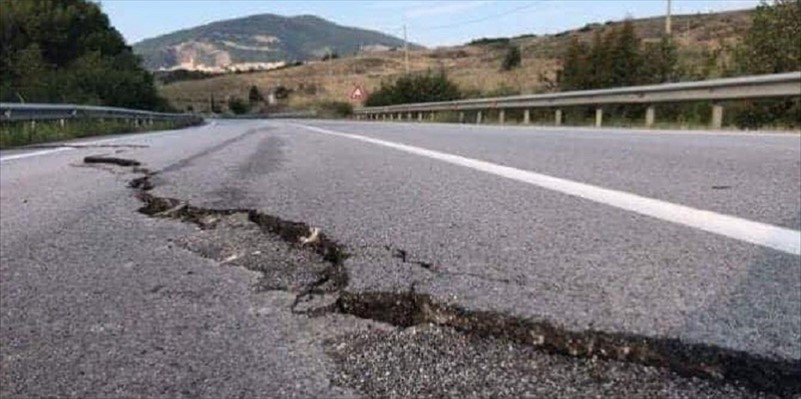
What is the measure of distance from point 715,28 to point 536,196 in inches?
3053

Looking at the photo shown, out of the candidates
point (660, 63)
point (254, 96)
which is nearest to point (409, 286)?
point (660, 63)

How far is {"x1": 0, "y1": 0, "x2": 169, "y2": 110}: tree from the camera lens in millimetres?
39406

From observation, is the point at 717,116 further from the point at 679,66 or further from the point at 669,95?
the point at 679,66

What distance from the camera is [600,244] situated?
364 centimetres

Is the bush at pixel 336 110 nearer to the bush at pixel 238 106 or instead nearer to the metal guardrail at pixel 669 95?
the bush at pixel 238 106

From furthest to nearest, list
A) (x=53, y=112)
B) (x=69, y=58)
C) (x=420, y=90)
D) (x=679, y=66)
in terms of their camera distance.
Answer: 1. (x=420, y=90)
2. (x=69, y=58)
3. (x=679, y=66)
4. (x=53, y=112)

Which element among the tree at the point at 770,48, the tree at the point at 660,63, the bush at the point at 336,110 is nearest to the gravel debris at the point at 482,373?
the tree at the point at 770,48

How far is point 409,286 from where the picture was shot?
9.86 feet

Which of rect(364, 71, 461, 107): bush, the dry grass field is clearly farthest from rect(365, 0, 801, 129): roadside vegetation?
the dry grass field

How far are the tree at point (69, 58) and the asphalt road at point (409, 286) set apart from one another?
29.8 meters

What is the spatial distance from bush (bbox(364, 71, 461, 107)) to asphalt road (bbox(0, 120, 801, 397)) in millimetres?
47029

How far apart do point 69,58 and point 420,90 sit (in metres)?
21.4

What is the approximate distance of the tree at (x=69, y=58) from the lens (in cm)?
3941

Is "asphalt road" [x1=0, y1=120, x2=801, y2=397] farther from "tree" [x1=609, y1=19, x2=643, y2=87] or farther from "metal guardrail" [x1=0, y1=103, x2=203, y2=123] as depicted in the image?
"tree" [x1=609, y1=19, x2=643, y2=87]
